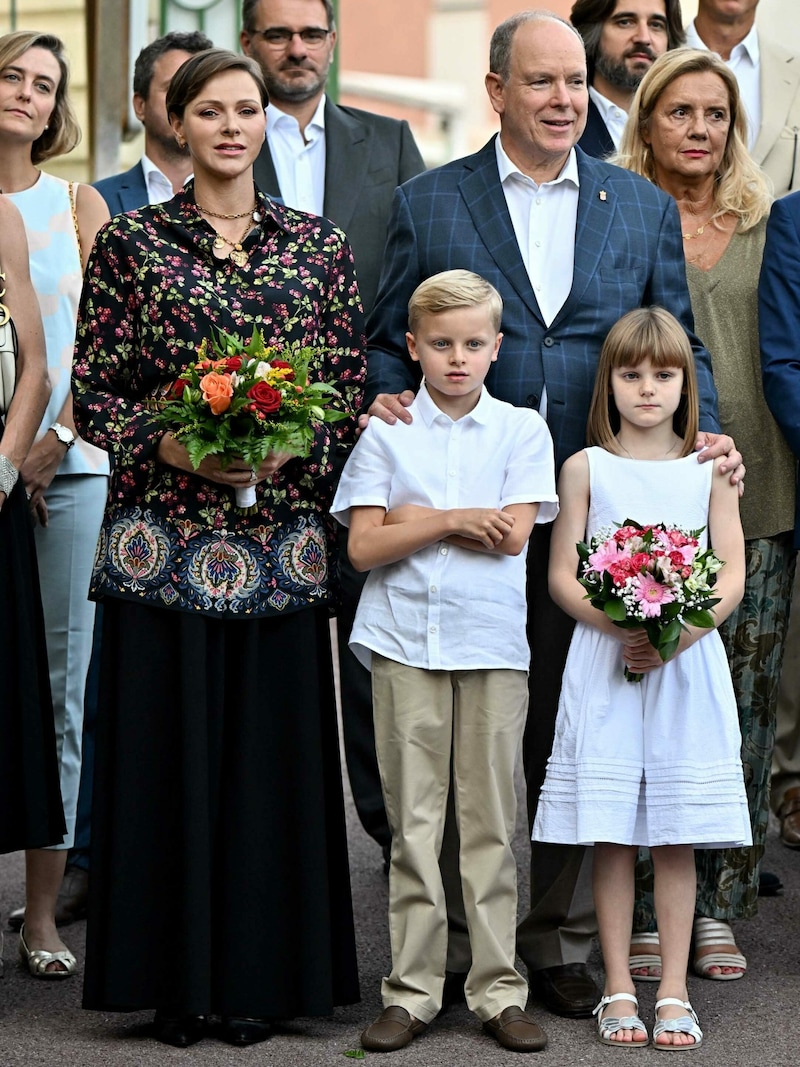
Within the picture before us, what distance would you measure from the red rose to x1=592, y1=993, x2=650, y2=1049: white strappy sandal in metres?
1.88

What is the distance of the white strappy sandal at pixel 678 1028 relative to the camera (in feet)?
16.3

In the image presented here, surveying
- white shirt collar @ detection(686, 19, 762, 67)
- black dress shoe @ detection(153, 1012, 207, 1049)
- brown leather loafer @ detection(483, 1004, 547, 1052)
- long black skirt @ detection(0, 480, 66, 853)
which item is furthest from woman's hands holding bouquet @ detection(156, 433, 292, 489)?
white shirt collar @ detection(686, 19, 762, 67)

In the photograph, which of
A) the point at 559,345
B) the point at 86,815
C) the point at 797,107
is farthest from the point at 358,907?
the point at 797,107

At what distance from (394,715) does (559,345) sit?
118 cm

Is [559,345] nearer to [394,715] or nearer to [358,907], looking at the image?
[394,715]

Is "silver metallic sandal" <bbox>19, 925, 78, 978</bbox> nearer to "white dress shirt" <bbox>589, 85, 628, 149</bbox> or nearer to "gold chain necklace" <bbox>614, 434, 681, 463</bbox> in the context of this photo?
"gold chain necklace" <bbox>614, 434, 681, 463</bbox>

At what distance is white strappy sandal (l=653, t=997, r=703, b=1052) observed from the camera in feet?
16.3

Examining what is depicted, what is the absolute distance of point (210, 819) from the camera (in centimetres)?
500

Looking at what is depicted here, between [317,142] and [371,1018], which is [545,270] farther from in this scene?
[371,1018]

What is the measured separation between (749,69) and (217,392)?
333 cm

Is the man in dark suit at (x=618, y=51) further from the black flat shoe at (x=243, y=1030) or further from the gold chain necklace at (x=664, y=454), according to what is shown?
the black flat shoe at (x=243, y=1030)

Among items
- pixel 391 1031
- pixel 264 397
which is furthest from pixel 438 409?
pixel 391 1031

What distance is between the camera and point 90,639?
6.03 m

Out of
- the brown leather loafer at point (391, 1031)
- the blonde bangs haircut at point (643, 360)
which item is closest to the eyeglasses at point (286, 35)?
the blonde bangs haircut at point (643, 360)
